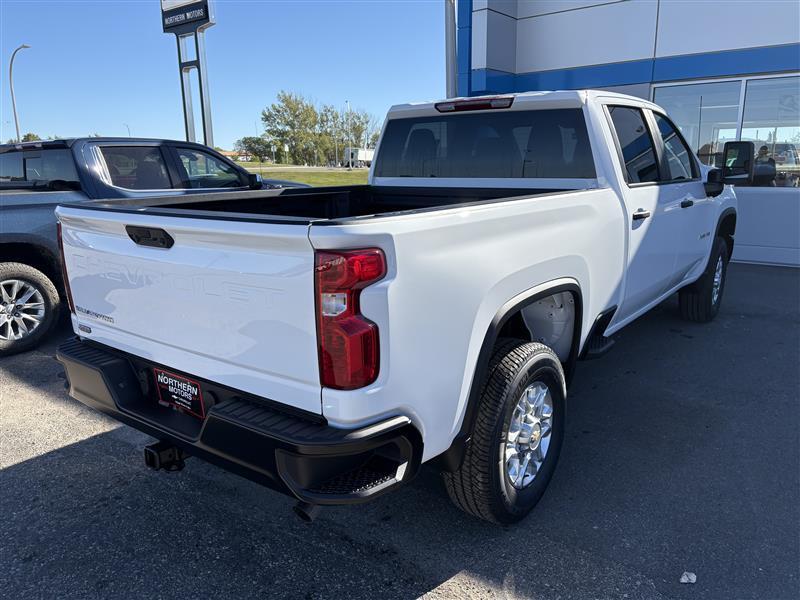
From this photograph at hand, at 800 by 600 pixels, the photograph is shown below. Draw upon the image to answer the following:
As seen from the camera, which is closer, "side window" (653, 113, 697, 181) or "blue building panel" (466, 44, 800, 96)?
"side window" (653, 113, 697, 181)

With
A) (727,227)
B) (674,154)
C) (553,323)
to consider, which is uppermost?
→ (674,154)

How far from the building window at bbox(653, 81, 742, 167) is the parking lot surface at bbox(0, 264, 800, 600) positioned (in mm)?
6778

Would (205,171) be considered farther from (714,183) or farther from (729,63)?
(729,63)

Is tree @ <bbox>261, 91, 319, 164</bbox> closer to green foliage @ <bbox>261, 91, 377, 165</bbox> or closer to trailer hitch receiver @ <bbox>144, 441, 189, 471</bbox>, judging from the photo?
green foliage @ <bbox>261, 91, 377, 165</bbox>

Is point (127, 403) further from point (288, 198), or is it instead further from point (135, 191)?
point (135, 191)

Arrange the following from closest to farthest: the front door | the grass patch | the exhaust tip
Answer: the exhaust tip → the front door → the grass patch

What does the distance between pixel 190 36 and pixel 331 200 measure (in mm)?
10639

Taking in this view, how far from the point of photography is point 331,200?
415cm

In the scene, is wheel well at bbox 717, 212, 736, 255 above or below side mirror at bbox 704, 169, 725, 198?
below

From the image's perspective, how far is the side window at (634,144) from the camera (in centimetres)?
376

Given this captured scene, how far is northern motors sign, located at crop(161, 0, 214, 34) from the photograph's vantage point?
1207 cm

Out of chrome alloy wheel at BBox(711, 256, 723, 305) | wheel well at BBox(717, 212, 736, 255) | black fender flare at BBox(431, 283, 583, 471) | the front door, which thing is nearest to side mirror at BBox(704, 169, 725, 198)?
the front door

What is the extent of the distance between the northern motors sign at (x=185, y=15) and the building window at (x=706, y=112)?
8883mm

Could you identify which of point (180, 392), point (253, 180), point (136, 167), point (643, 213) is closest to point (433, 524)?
point (180, 392)
